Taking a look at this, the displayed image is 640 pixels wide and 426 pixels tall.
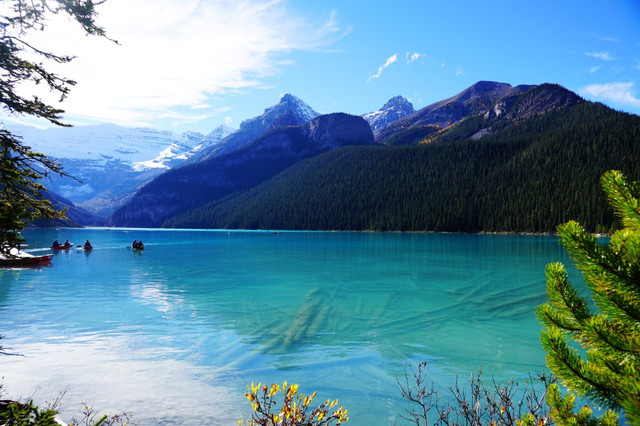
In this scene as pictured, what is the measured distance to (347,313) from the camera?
2255 cm

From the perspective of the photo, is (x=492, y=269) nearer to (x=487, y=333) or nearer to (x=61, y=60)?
(x=487, y=333)

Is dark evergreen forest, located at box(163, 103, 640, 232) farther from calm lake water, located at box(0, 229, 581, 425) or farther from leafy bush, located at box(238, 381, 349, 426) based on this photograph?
leafy bush, located at box(238, 381, 349, 426)

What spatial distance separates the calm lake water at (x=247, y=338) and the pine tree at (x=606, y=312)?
8.54 metres

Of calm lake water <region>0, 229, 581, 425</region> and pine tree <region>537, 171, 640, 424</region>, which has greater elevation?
pine tree <region>537, 171, 640, 424</region>

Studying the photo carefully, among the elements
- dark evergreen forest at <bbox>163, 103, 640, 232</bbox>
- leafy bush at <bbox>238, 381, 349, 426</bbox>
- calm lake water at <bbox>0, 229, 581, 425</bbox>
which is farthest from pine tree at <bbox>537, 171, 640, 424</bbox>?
dark evergreen forest at <bbox>163, 103, 640, 232</bbox>

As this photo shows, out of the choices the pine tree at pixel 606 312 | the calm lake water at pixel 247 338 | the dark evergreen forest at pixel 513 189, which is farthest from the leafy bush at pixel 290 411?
the dark evergreen forest at pixel 513 189

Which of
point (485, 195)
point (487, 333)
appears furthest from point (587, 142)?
point (487, 333)

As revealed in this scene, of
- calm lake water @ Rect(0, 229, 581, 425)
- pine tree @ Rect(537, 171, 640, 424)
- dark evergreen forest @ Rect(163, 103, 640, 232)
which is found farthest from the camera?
dark evergreen forest @ Rect(163, 103, 640, 232)

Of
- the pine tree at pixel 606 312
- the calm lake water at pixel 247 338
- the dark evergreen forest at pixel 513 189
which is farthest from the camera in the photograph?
the dark evergreen forest at pixel 513 189

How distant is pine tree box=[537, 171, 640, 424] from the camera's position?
2240 mm

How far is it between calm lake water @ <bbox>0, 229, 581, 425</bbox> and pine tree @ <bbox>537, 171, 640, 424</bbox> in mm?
8541

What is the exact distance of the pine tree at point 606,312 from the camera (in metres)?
2.24

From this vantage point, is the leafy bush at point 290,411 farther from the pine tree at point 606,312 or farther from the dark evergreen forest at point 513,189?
the dark evergreen forest at point 513,189

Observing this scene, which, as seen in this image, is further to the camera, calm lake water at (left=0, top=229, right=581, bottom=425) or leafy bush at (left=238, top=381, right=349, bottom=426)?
calm lake water at (left=0, top=229, right=581, bottom=425)
